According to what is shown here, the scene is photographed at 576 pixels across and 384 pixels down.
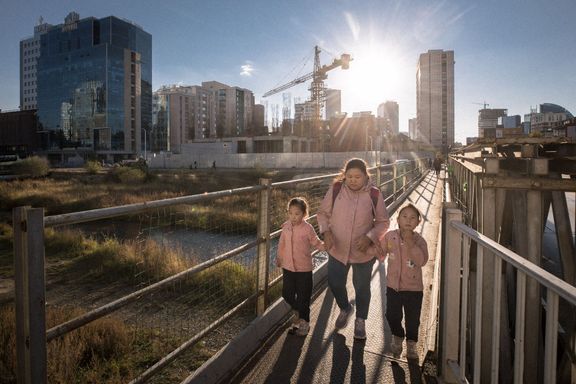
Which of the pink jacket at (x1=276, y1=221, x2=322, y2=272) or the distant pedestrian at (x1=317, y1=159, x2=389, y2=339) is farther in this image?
the pink jacket at (x1=276, y1=221, x2=322, y2=272)

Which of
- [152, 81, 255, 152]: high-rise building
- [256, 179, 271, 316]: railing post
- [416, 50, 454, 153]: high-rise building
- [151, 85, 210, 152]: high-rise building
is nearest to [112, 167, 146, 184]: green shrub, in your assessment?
[256, 179, 271, 316]: railing post

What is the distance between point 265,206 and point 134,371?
2215 mm

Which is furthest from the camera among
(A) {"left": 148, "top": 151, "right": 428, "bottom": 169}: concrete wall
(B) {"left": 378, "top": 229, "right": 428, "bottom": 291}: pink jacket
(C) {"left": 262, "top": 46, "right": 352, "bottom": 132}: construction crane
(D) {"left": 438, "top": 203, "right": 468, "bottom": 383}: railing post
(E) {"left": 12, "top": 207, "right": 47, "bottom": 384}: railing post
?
(C) {"left": 262, "top": 46, "right": 352, "bottom": 132}: construction crane

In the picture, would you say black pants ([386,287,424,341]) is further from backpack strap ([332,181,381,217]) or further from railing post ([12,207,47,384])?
railing post ([12,207,47,384])

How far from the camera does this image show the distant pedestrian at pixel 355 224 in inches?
145

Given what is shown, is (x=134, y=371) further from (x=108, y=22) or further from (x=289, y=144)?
(x=108, y=22)

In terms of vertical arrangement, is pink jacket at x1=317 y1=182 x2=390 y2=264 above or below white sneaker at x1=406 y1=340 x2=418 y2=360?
above

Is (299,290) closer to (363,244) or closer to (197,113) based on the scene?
(363,244)

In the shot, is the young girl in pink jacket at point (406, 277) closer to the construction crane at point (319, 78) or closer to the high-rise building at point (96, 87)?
the construction crane at point (319, 78)

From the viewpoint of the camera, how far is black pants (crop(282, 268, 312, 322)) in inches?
152

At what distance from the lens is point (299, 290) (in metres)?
3.91

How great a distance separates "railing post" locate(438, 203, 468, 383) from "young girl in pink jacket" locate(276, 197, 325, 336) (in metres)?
1.28

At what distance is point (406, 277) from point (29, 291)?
2697 mm

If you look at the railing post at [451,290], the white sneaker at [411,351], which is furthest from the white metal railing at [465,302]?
the white sneaker at [411,351]
